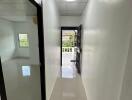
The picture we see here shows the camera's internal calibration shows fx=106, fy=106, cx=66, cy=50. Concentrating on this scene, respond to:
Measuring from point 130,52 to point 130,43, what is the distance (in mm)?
70

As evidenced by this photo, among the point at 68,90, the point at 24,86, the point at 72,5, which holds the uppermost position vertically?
the point at 72,5

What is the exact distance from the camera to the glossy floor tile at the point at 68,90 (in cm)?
294

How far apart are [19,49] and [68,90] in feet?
12.3

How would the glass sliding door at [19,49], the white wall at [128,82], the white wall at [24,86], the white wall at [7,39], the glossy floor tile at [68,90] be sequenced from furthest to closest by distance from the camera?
the white wall at [7,39], the glossy floor tile at [68,90], the glass sliding door at [19,49], the white wall at [24,86], the white wall at [128,82]

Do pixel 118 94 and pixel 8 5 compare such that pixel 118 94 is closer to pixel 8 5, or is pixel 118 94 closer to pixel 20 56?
pixel 8 5

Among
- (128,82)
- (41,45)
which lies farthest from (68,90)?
(128,82)

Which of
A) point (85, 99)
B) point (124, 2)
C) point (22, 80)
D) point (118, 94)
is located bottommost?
point (85, 99)

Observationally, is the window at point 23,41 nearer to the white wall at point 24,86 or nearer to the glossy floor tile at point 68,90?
the white wall at point 24,86

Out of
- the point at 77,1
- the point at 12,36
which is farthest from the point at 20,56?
the point at 77,1

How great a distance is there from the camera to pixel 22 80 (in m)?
3.12

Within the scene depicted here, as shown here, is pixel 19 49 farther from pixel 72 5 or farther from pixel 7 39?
pixel 72 5

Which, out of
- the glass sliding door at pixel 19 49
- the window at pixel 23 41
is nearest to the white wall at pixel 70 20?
the glass sliding door at pixel 19 49

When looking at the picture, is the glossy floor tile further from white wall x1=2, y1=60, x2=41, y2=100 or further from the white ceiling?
the white ceiling

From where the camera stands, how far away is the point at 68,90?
3332 mm
